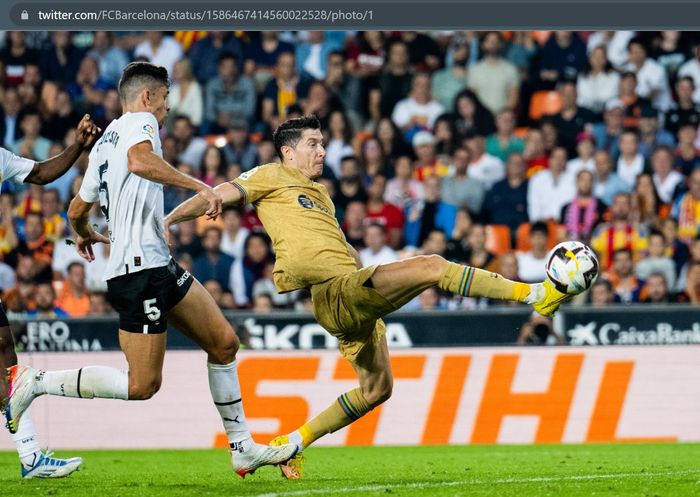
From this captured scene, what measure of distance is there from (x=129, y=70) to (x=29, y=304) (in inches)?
284

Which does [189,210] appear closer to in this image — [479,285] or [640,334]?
[479,285]

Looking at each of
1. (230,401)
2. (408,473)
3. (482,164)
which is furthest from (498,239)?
(230,401)

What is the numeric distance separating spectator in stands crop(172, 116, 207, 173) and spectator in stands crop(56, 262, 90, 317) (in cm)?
234

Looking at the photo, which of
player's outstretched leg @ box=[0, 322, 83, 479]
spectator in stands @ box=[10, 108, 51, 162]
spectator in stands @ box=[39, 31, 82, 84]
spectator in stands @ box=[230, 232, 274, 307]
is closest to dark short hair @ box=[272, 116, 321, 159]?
player's outstretched leg @ box=[0, 322, 83, 479]

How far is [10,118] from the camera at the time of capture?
1595 centimetres

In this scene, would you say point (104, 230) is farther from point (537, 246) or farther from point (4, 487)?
point (4, 487)

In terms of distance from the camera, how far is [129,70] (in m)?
7.15

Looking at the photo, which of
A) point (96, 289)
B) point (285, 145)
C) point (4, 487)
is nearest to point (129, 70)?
point (285, 145)

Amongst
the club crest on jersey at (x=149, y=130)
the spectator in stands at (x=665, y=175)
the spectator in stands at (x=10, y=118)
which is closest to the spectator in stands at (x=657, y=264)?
the spectator in stands at (x=665, y=175)

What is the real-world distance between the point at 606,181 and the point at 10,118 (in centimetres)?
777

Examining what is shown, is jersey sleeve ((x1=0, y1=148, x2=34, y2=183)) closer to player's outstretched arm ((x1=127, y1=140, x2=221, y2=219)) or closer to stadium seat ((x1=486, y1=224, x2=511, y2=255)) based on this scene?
player's outstretched arm ((x1=127, y1=140, x2=221, y2=219))

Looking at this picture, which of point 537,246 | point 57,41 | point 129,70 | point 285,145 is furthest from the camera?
point 57,41

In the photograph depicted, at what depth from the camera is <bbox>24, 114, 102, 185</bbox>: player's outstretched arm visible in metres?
7.47

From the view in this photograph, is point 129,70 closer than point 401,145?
Yes
